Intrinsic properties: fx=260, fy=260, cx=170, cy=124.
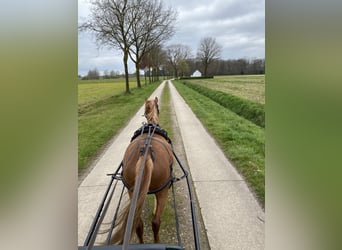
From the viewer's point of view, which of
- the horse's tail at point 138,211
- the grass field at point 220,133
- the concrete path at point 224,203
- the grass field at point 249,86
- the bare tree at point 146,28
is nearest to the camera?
the grass field at point 249,86

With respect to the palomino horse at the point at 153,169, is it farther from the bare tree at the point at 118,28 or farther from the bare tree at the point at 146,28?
the bare tree at the point at 146,28

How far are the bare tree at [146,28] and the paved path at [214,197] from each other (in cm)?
840

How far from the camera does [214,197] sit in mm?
3098

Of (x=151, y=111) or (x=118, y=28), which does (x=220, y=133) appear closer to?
(x=151, y=111)

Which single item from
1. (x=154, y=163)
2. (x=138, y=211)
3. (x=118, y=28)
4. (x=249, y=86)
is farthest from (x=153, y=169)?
(x=118, y=28)

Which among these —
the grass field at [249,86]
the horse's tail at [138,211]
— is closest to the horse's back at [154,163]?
the horse's tail at [138,211]

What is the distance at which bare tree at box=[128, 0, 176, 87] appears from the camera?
40.0ft

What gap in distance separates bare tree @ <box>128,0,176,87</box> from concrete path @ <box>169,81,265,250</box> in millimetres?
8606

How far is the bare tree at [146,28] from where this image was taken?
12180mm

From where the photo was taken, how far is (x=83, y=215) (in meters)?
2.56

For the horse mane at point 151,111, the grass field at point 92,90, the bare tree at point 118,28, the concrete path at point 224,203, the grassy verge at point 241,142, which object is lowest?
the concrete path at point 224,203
